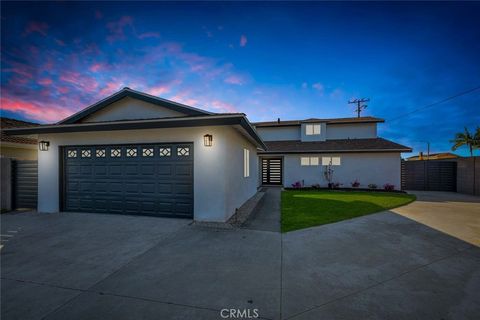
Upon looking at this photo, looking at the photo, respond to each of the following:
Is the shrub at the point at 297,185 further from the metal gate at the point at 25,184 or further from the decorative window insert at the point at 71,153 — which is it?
the metal gate at the point at 25,184

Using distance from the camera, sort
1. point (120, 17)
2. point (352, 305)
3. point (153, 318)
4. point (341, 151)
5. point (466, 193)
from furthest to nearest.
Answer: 1. point (341, 151)
2. point (466, 193)
3. point (120, 17)
4. point (352, 305)
5. point (153, 318)

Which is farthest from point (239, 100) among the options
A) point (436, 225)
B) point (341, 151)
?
point (436, 225)

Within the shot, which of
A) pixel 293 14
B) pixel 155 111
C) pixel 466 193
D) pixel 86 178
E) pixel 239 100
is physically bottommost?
pixel 466 193

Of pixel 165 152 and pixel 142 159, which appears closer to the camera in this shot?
pixel 165 152

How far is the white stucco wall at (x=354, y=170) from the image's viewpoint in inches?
525

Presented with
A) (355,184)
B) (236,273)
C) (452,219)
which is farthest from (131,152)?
(355,184)

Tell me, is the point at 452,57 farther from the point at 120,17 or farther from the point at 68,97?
the point at 68,97

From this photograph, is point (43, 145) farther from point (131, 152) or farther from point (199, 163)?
point (199, 163)

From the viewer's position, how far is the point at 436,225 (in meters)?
5.34

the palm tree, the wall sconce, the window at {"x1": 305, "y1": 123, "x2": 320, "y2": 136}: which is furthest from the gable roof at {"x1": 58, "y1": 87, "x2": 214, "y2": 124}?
the palm tree

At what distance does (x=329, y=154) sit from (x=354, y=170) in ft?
6.95

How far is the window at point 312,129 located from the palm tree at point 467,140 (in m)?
25.5

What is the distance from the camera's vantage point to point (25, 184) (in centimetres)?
732

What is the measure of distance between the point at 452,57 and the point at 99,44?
816 inches
